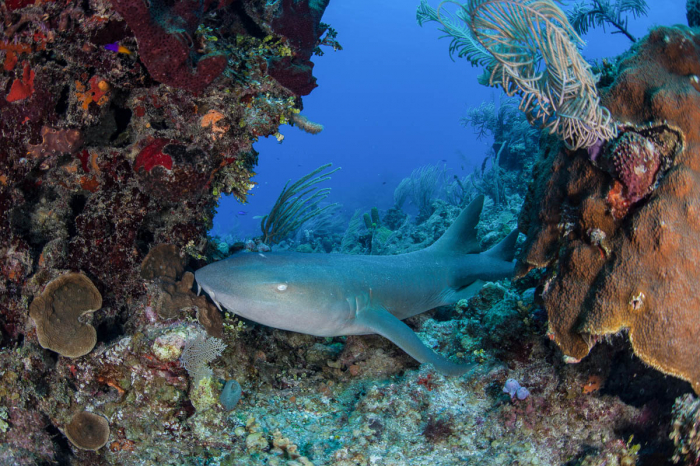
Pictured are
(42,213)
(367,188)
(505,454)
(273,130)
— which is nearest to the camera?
(505,454)

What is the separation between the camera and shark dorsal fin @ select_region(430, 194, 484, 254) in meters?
4.62

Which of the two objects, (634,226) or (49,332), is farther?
(49,332)

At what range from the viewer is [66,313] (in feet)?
9.80

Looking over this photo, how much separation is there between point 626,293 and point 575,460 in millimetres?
1601

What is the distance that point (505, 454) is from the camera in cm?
286

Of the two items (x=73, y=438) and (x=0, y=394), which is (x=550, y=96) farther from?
(x=0, y=394)

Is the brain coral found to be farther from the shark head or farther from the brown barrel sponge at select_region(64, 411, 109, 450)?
the brown barrel sponge at select_region(64, 411, 109, 450)

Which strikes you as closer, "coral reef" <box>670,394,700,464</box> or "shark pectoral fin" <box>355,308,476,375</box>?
"coral reef" <box>670,394,700,464</box>

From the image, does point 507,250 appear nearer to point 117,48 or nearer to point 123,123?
point 123,123

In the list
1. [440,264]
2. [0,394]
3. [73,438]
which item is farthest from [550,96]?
[0,394]

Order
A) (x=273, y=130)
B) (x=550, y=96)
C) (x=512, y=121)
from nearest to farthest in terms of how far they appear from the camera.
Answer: (x=550, y=96) < (x=273, y=130) < (x=512, y=121)

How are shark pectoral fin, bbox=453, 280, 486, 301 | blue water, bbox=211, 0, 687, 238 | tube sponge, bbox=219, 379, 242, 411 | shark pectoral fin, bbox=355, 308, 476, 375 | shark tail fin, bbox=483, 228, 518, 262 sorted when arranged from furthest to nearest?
blue water, bbox=211, 0, 687, 238, shark tail fin, bbox=483, 228, 518, 262, shark pectoral fin, bbox=453, 280, 486, 301, shark pectoral fin, bbox=355, 308, 476, 375, tube sponge, bbox=219, 379, 242, 411

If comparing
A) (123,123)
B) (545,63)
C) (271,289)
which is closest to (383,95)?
(123,123)

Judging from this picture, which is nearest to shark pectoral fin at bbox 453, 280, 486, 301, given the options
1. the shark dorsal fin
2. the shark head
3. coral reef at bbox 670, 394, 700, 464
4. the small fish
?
the shark dorsal fin
